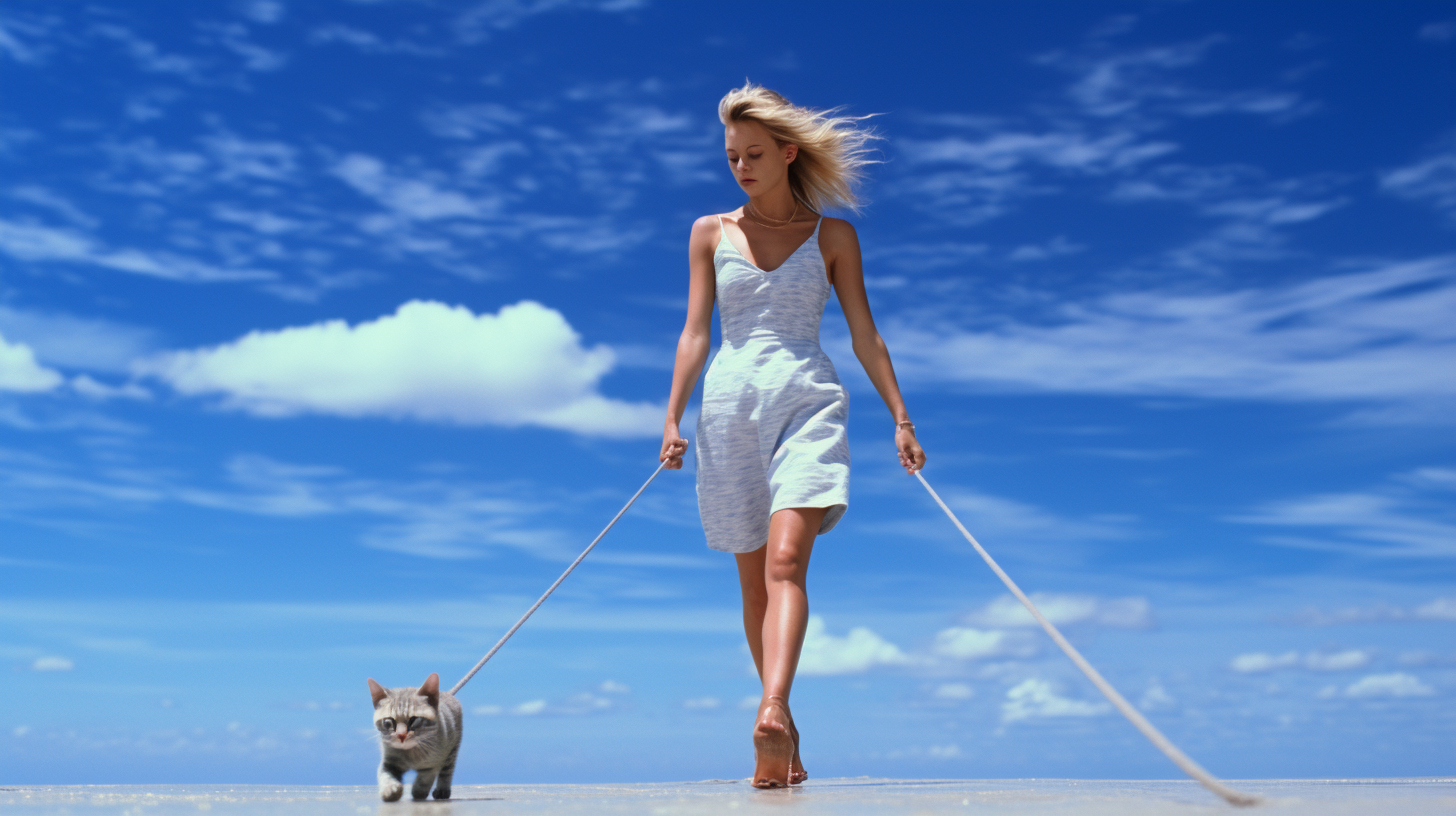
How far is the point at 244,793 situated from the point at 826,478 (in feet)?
8.91

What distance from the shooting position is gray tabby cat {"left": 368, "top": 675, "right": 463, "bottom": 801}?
11.7 ft

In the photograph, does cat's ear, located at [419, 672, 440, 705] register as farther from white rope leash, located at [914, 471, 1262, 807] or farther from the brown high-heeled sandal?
white rope leash, located at [914, 471, 1262, 807]

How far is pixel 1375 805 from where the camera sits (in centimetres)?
298

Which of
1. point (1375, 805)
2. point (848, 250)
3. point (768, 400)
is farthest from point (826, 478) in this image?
point (1375, 805)

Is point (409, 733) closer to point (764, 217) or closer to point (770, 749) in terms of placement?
point (770, 749)

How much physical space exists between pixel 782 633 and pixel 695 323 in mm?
1531

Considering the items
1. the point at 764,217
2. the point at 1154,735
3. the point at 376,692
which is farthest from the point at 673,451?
the point at 1154,735

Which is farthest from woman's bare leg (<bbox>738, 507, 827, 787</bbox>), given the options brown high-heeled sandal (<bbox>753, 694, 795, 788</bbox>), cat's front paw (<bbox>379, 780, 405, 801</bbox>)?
cat's front paw (<bbox>379, 780, 405, 801</bbox>)

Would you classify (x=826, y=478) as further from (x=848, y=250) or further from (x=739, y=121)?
(x=739, y=121)

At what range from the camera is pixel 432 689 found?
3.61m

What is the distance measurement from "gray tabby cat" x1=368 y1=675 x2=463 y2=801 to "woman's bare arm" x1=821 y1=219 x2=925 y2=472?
2374mm

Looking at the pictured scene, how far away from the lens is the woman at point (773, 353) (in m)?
4.67

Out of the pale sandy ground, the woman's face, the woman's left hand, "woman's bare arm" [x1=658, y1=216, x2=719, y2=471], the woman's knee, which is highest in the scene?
the woman's face

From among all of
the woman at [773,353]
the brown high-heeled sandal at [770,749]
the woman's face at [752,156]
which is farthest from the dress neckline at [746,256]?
the brown high-heeled sandal at [770,749]
